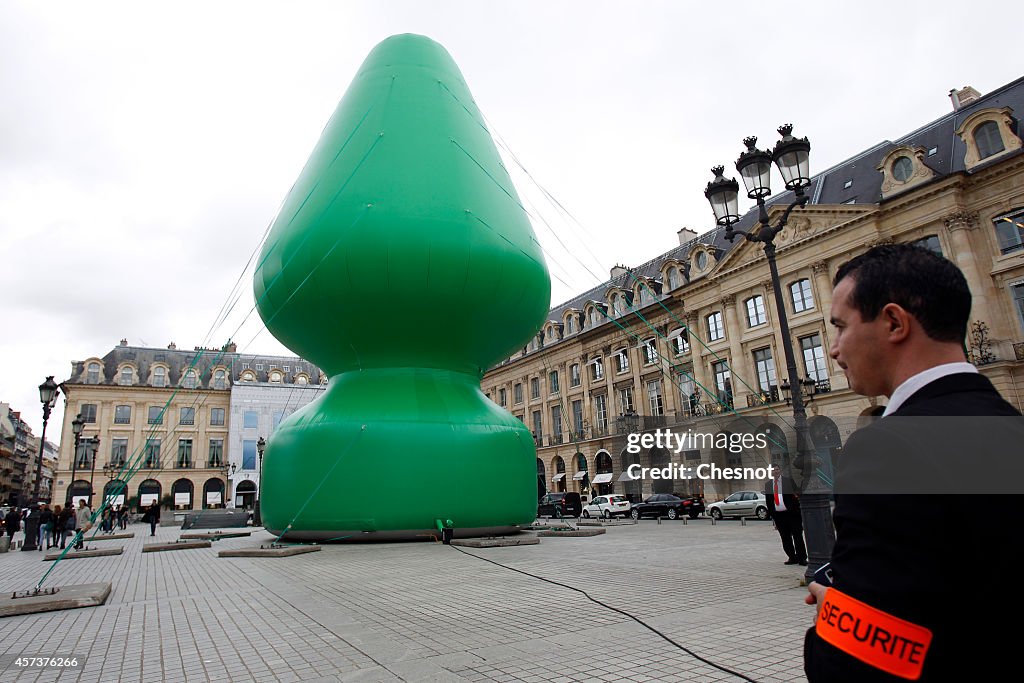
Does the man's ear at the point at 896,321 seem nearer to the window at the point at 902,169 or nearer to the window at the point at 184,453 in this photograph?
the window at the point at 902,169

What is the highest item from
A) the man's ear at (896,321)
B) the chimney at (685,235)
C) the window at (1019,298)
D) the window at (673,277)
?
the chimney at (685,235)

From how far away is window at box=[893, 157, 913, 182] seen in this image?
28.7 m

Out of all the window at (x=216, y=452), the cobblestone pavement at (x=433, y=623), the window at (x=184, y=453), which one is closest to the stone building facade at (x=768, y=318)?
the cobblestone pavement at (x=433, y=623)

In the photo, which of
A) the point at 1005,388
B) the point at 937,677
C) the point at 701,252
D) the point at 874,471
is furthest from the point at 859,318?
the point at 701,252

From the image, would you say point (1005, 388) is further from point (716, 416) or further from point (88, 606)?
point (88, 606)

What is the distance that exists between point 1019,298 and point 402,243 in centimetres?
2531

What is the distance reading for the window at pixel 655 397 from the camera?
39.6 m

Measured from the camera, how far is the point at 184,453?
192 ft

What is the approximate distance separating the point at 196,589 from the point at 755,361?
1238 inches

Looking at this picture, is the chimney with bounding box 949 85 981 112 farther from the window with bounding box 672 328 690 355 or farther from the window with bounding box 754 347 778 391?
the window with bounding box 672 328 690 355

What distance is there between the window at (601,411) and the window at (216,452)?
121ft

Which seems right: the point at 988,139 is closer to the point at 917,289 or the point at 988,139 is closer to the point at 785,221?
the point at 785,221

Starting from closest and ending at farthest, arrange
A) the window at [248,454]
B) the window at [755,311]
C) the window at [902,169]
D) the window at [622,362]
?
the window at [902,169], the window at [755,311], the window at [622,362], the window at [248,454]

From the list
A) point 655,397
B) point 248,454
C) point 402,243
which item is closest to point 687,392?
point 655,397
